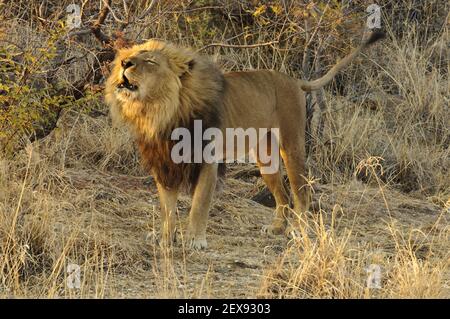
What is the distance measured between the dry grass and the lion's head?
52cm

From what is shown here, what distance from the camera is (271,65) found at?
333 inches

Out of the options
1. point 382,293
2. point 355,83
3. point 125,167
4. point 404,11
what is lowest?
point 382,293

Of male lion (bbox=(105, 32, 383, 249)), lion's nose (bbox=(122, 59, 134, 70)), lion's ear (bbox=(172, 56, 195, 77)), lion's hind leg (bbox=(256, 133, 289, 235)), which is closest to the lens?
lion's nose (bbox=(122, 59, 134, 70))

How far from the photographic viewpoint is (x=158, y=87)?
548 centimetres

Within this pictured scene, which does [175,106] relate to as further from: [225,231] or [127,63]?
[225,231]

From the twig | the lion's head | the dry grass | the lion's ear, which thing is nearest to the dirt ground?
the dry grass

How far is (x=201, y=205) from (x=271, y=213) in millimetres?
1150

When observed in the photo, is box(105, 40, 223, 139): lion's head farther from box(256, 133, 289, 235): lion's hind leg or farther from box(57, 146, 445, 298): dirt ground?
box(256, 133, 289, 235): lion's hind leg

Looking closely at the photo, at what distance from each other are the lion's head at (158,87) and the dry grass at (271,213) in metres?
0.52

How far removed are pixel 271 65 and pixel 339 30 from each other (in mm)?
769

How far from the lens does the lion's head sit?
5.41m

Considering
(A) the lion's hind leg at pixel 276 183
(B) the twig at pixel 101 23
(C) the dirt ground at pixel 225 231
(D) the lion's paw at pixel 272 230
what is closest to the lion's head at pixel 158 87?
(C) the dirt ground at pixel 225 231

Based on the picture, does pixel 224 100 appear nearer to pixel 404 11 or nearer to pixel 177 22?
pixel 177 22

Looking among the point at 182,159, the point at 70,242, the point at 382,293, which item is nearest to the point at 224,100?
the point at 182,159
